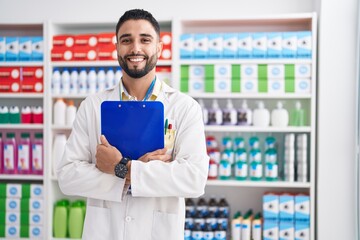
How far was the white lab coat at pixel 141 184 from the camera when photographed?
5.89 ft

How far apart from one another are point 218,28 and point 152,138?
9.25ft

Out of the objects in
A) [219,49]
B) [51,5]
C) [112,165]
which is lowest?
[112,165]

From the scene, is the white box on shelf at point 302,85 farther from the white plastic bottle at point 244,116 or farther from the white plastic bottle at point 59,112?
the white plastic bottle at point 59,112

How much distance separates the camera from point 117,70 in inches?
169

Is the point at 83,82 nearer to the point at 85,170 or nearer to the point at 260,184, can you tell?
the point at 260,184

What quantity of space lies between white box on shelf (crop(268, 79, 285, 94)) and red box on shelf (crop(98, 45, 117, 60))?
132 centimetres

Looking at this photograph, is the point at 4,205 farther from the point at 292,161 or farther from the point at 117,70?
the point at 292,161

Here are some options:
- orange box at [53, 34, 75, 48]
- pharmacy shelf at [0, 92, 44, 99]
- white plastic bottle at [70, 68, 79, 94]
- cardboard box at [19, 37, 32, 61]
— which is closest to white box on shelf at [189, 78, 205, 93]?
white plastic bottle at [70, 68, 79, 94]

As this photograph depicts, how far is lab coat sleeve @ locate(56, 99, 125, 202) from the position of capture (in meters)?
1.82

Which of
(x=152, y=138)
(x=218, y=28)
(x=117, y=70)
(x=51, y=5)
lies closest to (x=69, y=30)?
(x=51, y=5)

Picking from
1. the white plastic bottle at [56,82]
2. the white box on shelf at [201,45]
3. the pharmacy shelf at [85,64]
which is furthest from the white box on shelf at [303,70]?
the white plastic bottle at [56,82]

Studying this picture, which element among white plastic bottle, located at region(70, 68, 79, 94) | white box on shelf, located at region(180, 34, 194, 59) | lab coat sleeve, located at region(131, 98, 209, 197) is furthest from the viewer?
white plastic bottle, located at region(70, 68, 79, 94)

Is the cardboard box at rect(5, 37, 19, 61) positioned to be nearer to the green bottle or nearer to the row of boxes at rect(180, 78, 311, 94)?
the green bottle

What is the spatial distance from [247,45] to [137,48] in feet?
7.73
